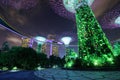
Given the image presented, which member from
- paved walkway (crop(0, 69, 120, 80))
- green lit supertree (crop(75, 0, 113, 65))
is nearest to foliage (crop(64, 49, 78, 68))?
green lit supertree (crop(75, 0, 113, 65))

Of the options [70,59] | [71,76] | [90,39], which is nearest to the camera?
[71,76]

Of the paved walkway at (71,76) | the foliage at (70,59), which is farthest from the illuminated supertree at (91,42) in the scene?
the paved walkway at (71,76)

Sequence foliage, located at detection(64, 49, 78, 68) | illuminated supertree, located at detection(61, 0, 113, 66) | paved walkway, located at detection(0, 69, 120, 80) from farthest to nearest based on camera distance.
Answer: foliage, located at detection(64, 49, 78, 68) → illuminated supertree, located at detection(61, 0, 113, 66) → paved walkway, located at detection(0, 69, 120, 80)

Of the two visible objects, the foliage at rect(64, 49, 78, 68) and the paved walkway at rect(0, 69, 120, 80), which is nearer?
the paved walkway at rect(0, 69, 120, 80)

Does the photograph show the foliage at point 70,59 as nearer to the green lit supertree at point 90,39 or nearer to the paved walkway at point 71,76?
the green lit supertree at point 90,39

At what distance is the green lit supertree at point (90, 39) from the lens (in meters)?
10.6

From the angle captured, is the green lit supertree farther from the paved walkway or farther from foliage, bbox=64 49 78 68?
the paved walkway

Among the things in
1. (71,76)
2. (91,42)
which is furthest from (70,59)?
(71,76)

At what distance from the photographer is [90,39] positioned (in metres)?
11.3

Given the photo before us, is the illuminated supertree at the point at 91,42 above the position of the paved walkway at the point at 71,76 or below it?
above

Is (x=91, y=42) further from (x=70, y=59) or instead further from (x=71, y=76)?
(x=71, y=76)

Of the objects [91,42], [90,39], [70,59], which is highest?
[90,39]

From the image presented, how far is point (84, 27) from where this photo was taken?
39.4 feet

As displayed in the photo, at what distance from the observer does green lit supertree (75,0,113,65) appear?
34.7 feet
